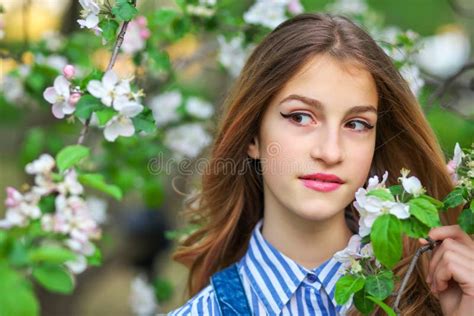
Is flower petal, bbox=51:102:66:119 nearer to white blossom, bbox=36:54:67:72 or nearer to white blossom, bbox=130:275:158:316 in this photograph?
white blossom, bbox=36:54:67:72

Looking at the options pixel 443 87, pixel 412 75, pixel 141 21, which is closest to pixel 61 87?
pixel 141 21

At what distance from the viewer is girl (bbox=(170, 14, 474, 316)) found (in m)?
1.90

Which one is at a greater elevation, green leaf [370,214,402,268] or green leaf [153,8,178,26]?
green leaf [153,8,178,26]

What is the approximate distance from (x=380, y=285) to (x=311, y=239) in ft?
1.47

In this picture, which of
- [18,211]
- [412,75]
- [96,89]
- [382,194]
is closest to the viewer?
[382,194]

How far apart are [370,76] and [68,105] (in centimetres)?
77

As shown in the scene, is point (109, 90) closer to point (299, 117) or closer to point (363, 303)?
point (299, 117)

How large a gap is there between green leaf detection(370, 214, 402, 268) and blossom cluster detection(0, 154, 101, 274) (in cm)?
85

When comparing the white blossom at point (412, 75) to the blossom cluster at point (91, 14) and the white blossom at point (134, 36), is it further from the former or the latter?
the blossom cluster at point (91, 14)

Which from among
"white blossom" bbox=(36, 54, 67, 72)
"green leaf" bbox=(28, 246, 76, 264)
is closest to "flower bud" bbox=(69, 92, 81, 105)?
"green leaf" bbox=(28, 246, 76, 264)

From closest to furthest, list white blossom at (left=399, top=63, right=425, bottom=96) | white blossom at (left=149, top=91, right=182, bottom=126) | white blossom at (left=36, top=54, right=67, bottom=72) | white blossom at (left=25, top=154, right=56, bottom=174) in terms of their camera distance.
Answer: white blossom at (left=25, top=154, right=56, bottom=174) → white blossom at (left=399, top=63, right=425, bottom=96) → white blossom at (left=36, top=54, right=67, bottom=72) → white blossom at (left=149, top=91, right=182, bottom=126)

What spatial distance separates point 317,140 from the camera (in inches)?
74.8

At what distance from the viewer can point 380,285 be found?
1636 millimetres

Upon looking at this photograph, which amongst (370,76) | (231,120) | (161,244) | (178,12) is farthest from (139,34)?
(161,244)
